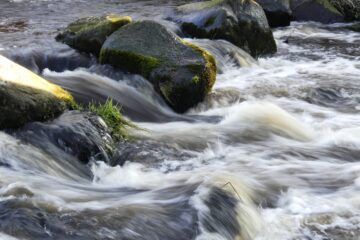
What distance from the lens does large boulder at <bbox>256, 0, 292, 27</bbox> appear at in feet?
46.5

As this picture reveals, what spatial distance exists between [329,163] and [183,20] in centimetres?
660

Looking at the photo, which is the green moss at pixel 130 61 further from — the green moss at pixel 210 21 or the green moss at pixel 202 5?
the green moss at pixel 202 5

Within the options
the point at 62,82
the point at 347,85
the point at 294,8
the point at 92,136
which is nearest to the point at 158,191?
the point at 92,136

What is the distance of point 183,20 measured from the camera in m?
11.9

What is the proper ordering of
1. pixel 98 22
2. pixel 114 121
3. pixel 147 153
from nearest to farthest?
pixel 147 153 < pixel 114 121 < pixel 98 22

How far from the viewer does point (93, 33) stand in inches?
375

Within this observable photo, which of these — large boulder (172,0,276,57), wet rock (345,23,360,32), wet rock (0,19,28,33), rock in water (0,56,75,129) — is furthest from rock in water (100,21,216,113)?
wet rock (345,23,360,32)

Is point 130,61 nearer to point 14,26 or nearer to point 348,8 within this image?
point 14,26

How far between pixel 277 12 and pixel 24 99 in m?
9.59

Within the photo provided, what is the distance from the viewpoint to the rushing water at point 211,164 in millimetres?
4461

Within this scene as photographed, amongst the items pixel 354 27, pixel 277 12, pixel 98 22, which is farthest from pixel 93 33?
pixel 354 27

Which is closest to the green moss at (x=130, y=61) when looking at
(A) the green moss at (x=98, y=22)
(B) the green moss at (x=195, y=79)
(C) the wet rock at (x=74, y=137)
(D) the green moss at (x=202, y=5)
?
(B) the green moss at (x=195, y=79)

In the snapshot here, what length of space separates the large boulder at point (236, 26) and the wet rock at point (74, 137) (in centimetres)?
567

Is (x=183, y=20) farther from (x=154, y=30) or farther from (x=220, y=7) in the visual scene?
(x=154, y=30)
